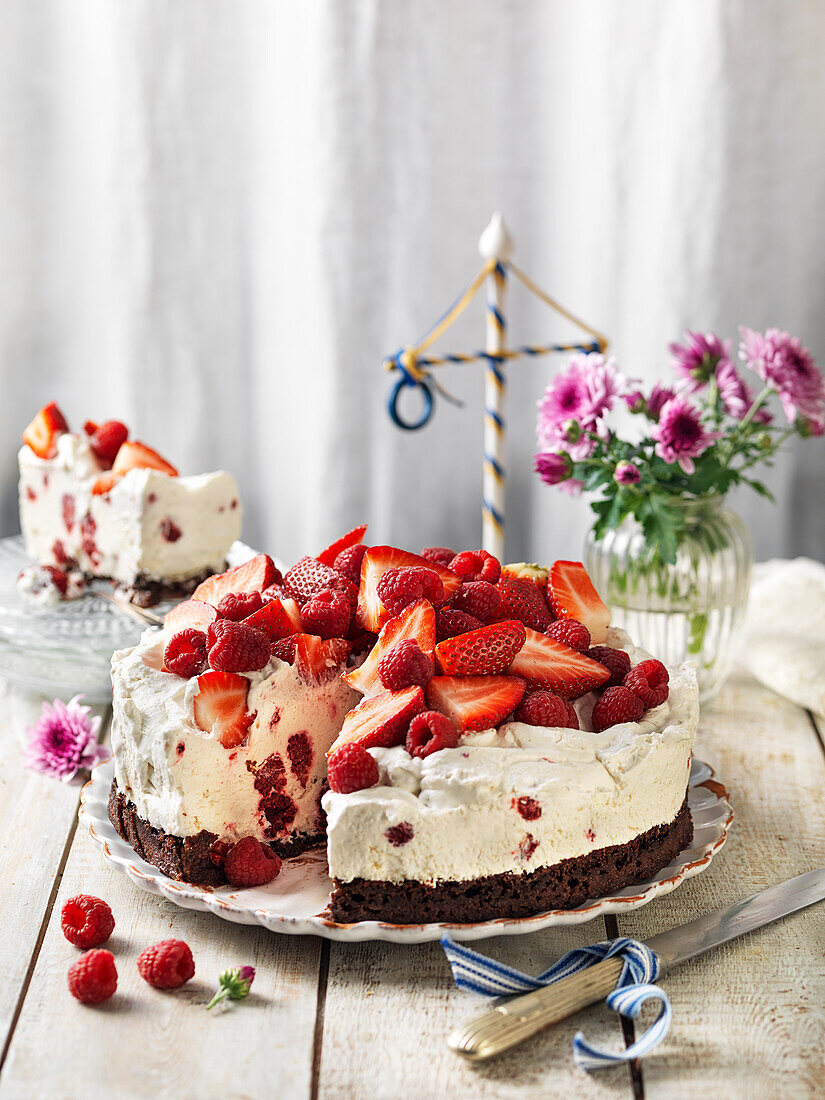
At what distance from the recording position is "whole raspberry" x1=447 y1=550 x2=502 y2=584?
1.97 meters

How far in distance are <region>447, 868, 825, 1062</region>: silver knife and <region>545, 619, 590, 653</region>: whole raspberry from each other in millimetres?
428

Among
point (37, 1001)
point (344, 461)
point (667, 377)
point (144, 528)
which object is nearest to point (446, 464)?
point (344, 461)

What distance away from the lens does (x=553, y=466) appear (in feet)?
7.57

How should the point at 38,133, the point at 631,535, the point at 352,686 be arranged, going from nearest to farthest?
the point at 352,686 → the point at 631,535 → the point at 38,133

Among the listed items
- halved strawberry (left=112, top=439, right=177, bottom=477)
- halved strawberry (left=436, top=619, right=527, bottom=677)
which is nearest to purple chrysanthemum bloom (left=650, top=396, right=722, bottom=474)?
halved strawberry (left=436, top=619, right=527, bottom=677)

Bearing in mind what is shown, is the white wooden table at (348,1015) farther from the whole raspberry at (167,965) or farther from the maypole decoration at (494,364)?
the maypole decoration at (494,364)

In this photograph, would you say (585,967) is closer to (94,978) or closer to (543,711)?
(543,711)

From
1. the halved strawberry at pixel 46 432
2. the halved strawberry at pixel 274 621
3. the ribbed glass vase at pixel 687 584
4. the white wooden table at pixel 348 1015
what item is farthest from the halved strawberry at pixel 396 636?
the halved strawberry at pixel 46 432

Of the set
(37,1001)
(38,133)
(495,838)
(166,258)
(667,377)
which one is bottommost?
(37,1001)

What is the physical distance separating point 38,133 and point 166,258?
21.0 inches

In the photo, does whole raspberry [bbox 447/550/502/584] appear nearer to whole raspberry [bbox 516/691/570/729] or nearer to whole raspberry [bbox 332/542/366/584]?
whole raspberry [bbox 332/542/366/584]

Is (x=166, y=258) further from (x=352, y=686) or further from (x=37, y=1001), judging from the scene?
(x=37, y=1001)

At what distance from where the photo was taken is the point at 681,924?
65.6 inches

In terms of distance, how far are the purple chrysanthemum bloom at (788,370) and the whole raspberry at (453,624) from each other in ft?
2.95
